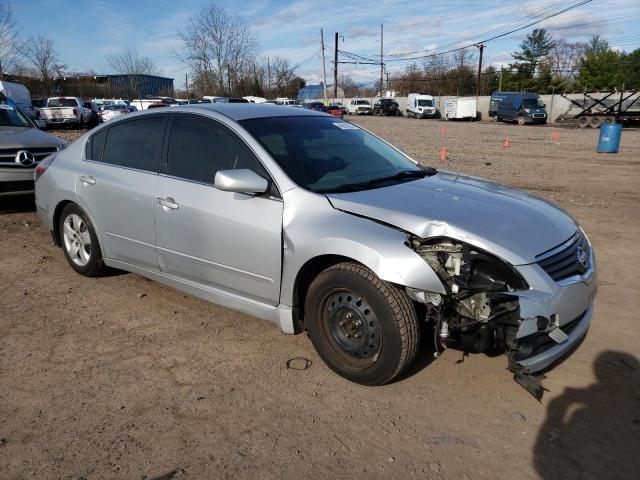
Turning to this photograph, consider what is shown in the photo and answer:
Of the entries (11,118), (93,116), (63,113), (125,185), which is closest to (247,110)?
(125,185)

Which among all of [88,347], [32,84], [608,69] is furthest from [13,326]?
[608,69]

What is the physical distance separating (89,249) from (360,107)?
59736 mm

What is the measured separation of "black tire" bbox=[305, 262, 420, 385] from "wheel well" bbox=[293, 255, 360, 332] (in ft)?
0.33

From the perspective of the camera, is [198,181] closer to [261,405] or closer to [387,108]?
[261,405]

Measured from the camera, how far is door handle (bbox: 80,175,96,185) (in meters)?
4.67

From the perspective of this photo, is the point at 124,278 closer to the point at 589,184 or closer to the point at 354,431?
the point at 354,431

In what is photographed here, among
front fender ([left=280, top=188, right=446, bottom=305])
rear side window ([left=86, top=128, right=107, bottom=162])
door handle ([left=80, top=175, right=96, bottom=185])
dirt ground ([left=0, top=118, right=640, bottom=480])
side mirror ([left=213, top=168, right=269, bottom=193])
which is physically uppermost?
rear side window ([left=86, top=128, right=107, bottom=162])

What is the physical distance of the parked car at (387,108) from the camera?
60188mm

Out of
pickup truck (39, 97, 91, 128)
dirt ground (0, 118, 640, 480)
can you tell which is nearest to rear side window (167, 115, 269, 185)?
dirt ground (0, 118, 640, 480)

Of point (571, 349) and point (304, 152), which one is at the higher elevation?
point (304, 152)

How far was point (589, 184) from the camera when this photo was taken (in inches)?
423

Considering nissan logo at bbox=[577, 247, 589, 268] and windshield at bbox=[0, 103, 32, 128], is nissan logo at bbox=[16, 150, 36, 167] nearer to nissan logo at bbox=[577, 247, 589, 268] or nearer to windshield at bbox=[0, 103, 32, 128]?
windshield at bbox=[0, 103, 32, 128]

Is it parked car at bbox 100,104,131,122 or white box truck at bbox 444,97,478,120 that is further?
white box truck at bbox 444,97,478,120

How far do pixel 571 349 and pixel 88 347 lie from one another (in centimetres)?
334
